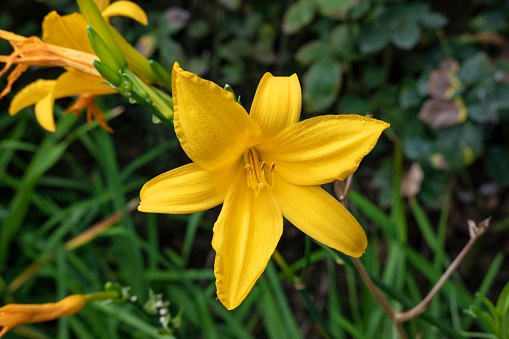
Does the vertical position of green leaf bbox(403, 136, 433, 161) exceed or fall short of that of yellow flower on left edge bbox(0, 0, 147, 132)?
it falls short

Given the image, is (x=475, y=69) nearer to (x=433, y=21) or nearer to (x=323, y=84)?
(x=433, y=21)

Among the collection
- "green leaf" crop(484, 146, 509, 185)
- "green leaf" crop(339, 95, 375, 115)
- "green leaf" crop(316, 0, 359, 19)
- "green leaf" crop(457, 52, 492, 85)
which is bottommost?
"green leaf" crop(484, 146, 509, 185)

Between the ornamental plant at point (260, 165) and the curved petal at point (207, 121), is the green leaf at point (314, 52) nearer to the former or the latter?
the ornamental plant at point (260, 165)

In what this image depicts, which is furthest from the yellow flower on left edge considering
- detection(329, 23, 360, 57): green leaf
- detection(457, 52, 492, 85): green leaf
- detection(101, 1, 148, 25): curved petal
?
detection(457, 52, 492, 85): green leaf

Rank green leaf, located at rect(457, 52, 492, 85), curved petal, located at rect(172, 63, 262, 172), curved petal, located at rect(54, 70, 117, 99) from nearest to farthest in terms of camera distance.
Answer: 1. curved petal, located at rect(172, 63, 262, 172)
2. curved petal, located at rect(54, 70, 117, 99)
3. green leaf, located at rect(457, 52, 492, 85)

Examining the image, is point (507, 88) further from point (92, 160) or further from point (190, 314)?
point (92, 160)

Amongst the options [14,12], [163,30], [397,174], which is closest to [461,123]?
[397,174]

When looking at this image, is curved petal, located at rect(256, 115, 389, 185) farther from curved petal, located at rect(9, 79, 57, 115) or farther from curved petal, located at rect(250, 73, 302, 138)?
curved petal, located at rect(9, 79, 57, 115)
